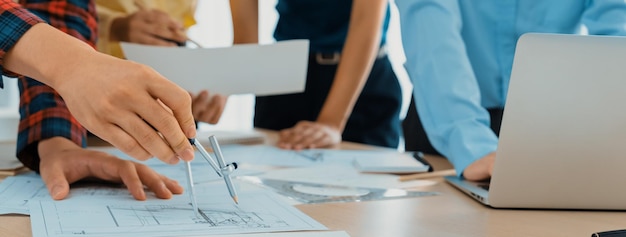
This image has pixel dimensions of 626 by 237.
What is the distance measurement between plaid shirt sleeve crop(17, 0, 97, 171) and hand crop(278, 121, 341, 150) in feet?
1.79

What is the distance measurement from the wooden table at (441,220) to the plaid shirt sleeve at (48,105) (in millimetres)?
370

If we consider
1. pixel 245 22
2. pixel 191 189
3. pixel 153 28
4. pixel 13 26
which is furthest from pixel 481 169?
pixel 245 22

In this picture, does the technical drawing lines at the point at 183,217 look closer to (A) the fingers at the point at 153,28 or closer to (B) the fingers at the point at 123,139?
(B) the fingers at the point at 123,139

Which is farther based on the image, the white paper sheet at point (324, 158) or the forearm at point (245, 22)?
the forearm at point (245, 22)

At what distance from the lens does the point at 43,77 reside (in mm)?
812

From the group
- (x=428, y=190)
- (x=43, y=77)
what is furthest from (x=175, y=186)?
(x=428, y=190)

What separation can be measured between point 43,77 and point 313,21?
1463mm

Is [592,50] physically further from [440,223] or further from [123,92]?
[123,92]

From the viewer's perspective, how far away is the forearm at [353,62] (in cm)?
196

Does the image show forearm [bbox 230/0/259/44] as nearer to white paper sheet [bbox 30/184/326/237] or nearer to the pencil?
the pencil

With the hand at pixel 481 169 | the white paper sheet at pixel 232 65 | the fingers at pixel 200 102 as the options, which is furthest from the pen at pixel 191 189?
the fingers at pixel 200 102

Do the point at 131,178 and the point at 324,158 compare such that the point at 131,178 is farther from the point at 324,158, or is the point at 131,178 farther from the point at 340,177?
the point at 324,158

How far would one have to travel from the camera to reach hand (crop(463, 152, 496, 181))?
120 cm

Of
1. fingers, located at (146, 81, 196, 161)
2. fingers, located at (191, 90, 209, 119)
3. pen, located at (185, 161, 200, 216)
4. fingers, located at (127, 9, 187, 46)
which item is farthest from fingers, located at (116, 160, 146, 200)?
fingers, located at (127, 9, 187, 46)
